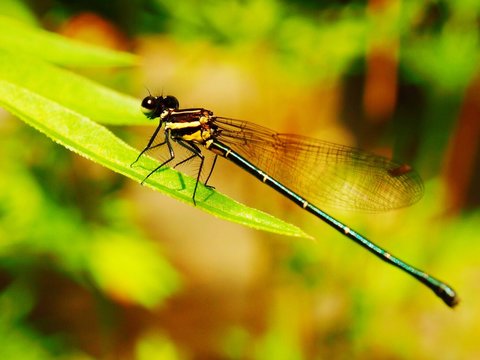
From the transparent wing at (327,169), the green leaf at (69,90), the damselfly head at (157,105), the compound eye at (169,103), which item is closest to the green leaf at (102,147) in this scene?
the green leaf at (69,90)

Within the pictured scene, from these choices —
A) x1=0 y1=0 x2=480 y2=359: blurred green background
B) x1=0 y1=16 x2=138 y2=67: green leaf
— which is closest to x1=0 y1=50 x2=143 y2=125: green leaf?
x1=0 y1=16 x2=138 y2=67: green leaf

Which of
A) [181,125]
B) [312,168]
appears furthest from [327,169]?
[181,125]

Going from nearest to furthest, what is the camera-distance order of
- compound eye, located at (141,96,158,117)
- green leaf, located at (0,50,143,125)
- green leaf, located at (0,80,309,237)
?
green leaf, located at (0,80,309,237) → green leaf, located at (0,50,143,125) → compound eye, located at (141,96,158,117)

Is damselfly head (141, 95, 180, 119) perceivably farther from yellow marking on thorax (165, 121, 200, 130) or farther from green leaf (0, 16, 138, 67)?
green leaf (0, 16, 138, 67)

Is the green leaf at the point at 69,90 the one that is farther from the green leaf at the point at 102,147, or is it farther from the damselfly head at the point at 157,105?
the damselfly head at the point at 157,105

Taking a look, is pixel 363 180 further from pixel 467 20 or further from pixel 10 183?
pixel 10 183

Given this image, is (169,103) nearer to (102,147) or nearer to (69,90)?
(69,90)
